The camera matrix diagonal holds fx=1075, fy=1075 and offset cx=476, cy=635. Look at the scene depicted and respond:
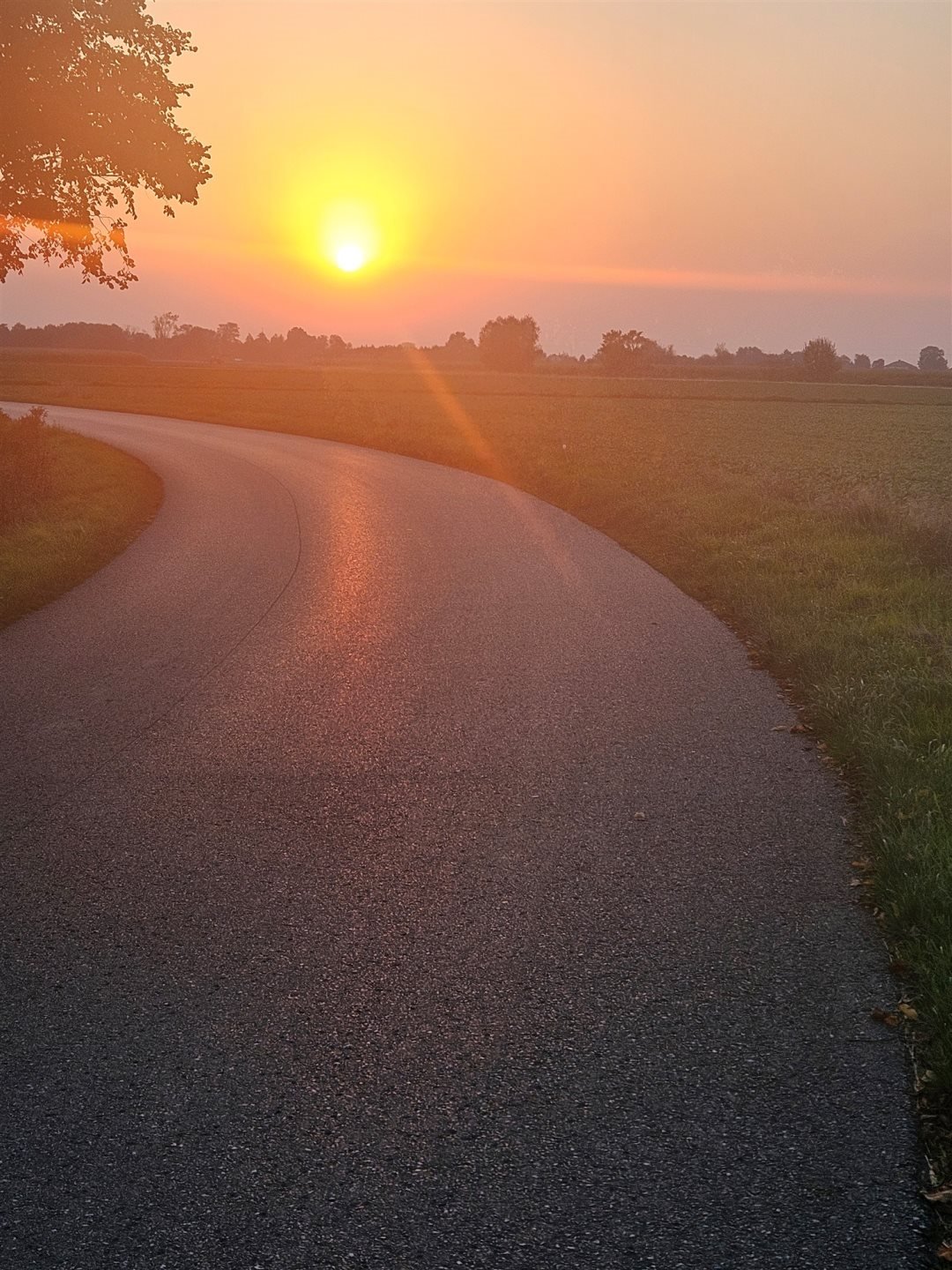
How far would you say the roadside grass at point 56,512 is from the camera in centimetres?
1252

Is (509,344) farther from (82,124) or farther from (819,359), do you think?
(82,124)

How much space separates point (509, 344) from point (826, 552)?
142 m

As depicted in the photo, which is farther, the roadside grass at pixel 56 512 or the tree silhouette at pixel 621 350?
the tree silhouette at pixel 621 350

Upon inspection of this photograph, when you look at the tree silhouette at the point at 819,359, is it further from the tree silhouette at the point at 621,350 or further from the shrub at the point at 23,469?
the shrub at the point at 23,469

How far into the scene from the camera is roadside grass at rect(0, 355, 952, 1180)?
16.4 ft

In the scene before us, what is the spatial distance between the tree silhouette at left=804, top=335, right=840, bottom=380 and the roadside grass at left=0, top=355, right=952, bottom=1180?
75.1 metres

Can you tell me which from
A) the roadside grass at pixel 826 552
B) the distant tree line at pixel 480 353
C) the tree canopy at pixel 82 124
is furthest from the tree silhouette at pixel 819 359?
the tree canopy at pixel 82 124

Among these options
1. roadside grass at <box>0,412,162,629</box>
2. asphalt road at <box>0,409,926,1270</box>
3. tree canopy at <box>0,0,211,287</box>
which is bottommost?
asphalt road at <box>0,409,926,1270</box>

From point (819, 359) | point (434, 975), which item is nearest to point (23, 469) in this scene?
point (434, 975)

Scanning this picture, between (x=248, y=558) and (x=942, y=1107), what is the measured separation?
1161 centimetres

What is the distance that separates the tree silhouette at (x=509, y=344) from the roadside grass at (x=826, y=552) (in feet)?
328

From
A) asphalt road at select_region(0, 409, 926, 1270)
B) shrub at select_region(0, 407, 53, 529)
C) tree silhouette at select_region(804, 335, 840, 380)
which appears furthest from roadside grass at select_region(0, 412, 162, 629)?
tree silhouette at select_region(804, 335, 840, 380)

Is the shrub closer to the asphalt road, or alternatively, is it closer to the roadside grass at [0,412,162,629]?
the roadside grass at [0,412,162,629]

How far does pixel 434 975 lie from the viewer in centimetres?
426
